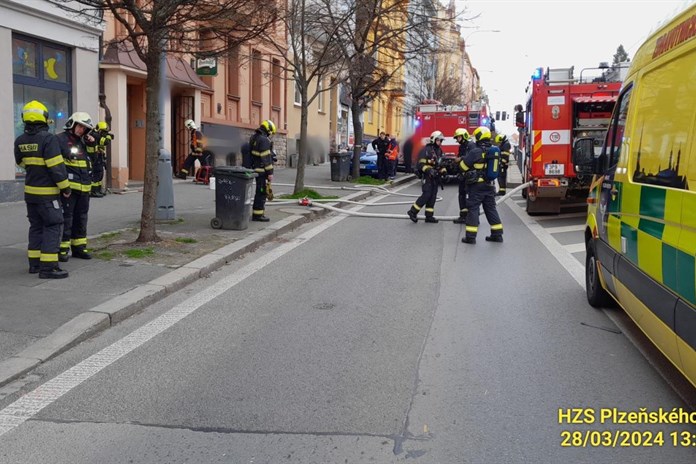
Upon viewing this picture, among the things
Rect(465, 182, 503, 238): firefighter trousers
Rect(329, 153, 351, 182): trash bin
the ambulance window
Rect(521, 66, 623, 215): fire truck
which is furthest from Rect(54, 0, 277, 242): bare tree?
Rect(329, 153, 351, 182): trash bin

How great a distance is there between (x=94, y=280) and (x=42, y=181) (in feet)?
4.14

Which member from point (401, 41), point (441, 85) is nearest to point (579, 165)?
point (401, 41)

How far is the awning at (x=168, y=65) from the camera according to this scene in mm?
16205

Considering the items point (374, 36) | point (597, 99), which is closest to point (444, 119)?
point (374, 36)

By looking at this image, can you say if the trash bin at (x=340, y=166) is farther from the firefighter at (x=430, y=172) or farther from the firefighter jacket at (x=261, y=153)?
the firefighter jacket at (x=261, y=153)

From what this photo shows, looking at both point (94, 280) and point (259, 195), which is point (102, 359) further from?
point (259, 195)

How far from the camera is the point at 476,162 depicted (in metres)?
11.4

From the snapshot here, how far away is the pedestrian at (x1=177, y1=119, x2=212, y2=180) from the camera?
772 inches

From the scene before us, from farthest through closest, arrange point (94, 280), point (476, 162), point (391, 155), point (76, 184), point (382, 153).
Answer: point (391, 155) < point (382, 153) < point (476, 162) < point (76, 184) < point (94, 280)

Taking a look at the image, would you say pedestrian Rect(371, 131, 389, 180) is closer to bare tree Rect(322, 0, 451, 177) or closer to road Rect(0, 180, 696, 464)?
bare tree Rect(322, 0, 451, 177)

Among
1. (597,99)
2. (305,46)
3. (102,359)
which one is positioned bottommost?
(102,359)

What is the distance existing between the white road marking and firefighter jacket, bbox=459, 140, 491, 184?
433 centimetres

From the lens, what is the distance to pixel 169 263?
8422 mm

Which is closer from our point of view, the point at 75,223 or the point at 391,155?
the point at 75,223
